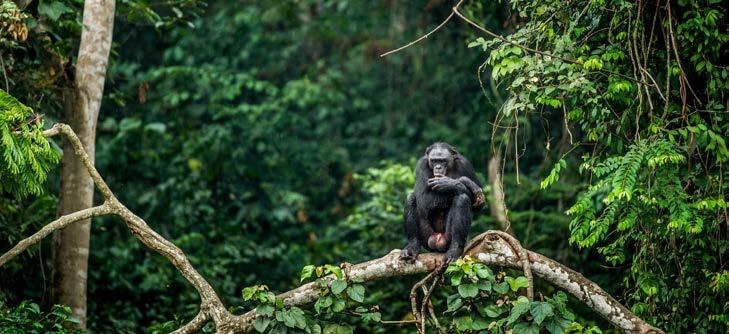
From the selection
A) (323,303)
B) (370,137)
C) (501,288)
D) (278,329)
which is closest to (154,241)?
(278,329)

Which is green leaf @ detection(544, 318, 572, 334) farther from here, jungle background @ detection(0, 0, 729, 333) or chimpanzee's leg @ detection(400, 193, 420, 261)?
chimpanzee's leg @ detection(400, 193, 420, 261)

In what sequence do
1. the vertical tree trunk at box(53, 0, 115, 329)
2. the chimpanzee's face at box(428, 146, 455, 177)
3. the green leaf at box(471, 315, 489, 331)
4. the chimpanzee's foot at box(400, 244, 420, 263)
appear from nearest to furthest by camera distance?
the green leaf at box(471, 315, 489, 331) < the chimpanzee's foot at box(400, 244, 420, 263) < the chimpanzee's face at box(428, 146, 455, 177) < the vertical tree trunk at box(53, 0, 115, 329)

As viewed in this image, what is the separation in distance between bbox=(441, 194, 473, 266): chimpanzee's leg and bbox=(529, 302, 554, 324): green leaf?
1.24m

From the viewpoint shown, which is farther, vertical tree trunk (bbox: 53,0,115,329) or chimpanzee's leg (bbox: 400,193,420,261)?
vertical tree trunk (bbox: 53,0,115,329)

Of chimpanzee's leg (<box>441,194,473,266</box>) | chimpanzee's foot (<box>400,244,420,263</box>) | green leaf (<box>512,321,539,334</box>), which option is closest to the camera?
green leaf (<box>512,321,539,334</box>)

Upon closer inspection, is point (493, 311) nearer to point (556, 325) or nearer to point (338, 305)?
point (556, 325)

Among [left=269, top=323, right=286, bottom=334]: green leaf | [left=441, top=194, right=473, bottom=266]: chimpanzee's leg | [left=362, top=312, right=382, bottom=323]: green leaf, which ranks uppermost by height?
[left=441, top=194, right=473, bottom=266]: chimpanzee's leg

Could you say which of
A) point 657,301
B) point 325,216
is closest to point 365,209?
point 325,216

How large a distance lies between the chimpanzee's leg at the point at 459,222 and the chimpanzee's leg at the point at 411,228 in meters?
0.28

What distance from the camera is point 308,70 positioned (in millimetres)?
17359

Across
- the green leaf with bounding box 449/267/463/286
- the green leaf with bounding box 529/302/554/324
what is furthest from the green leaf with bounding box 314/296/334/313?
the green leaf with bounding box 529/302/554/324

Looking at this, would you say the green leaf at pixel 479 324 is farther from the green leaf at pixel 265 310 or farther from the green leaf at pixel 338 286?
the green leaf at pixel 265 310

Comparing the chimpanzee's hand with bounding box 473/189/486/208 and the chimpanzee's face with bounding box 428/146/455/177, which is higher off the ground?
the chimpanzee's face with bounding box 428/146/455/177

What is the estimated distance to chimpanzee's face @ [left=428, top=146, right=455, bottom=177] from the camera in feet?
27.2
